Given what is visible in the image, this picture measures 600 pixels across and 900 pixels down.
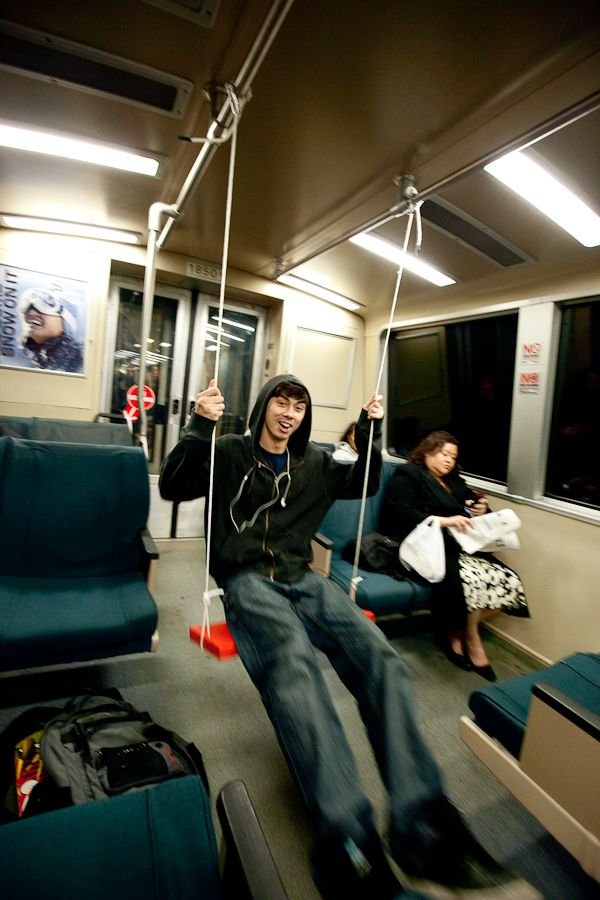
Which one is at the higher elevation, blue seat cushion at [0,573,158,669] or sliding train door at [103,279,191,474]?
sliding train door at [103,279,191,474]

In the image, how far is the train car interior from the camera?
4.82ft

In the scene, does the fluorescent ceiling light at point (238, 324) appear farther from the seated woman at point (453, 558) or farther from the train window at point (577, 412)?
the train window at point (577, 412)

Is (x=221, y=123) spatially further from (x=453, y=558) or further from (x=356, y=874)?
(x=453, y=558)

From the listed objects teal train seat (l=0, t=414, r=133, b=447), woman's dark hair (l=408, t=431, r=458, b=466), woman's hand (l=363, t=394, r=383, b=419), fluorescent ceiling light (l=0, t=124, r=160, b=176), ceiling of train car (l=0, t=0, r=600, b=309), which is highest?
fluorescent ceiling light (l=0, t=124, r=160, b=176)

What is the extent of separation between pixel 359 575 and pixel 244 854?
2.04 meters

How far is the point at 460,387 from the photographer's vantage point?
154 inches

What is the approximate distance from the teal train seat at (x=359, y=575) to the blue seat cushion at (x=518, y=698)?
34.2 inches

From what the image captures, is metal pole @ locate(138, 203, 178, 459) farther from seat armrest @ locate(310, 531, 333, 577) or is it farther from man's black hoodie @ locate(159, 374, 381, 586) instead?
seat armrest @ locate(310, 531, 333, 577)

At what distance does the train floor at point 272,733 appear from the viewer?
1598 mm

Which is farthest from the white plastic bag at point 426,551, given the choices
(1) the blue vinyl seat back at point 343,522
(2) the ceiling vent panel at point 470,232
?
(2) the ceiling vent panel at point 470,232

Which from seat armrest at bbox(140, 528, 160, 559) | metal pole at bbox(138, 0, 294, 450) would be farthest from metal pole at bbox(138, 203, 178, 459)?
seat armrest at bbox(140, 528, 160, 559)

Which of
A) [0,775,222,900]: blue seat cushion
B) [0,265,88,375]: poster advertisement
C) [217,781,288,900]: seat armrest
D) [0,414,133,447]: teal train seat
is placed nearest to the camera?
[217,781,288,900]: seat armrest

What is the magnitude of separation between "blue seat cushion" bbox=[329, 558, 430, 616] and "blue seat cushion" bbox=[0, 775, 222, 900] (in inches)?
64.6

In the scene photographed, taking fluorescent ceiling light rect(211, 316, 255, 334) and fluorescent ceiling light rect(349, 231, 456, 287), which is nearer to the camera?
fluorescent ceiling light rect(349, 231, 456, 287)
